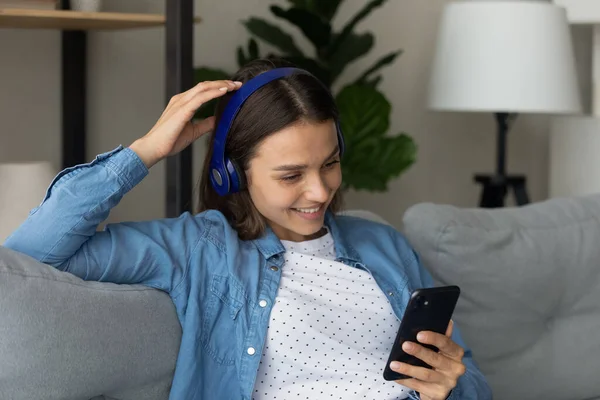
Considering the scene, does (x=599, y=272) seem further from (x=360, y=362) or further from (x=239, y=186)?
(x=239, y=186)

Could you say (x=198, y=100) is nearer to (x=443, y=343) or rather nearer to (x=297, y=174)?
(x=297, y=174)

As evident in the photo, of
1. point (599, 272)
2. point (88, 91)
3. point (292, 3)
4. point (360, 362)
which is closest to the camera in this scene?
point (360, 362)

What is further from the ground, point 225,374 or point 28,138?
point 28,138

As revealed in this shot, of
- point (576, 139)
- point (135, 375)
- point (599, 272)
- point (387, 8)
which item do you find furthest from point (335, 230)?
point (387, 8)

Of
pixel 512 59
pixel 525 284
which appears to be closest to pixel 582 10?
pixel 512 59

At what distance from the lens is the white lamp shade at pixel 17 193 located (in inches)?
84.4

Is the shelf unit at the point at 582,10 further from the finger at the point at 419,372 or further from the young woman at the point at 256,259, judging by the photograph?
the finger at the point at 419,372

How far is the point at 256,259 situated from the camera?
5.02 ft

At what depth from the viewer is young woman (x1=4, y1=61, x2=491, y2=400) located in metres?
1.40

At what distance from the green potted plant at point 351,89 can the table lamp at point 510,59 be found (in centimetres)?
22

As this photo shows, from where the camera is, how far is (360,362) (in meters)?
1.52

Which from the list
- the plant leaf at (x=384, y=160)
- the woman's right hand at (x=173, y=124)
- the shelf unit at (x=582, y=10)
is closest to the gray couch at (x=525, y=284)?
the woman's right hand at (x=173, y=124)

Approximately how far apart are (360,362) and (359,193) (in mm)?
1975

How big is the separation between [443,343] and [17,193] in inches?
44.5
